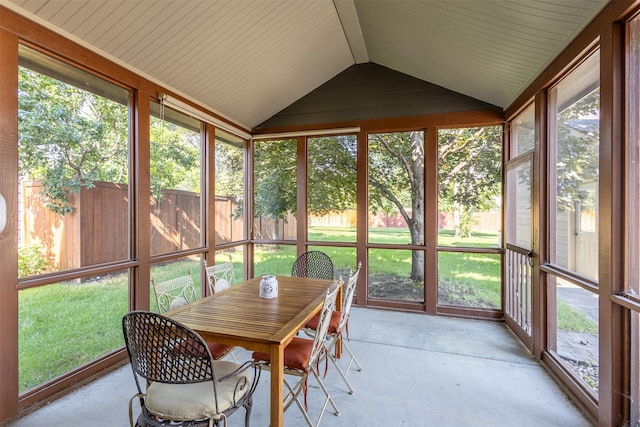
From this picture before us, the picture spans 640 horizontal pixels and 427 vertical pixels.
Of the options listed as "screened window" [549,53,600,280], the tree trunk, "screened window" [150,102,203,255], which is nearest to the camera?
"screened window" [549,53,600,280]

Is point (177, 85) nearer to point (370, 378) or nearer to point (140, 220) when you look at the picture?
point (140, 220)

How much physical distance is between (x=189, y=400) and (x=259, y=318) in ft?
1.81

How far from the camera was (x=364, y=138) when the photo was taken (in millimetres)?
4262

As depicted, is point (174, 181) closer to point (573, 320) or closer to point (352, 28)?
point (352, 28)

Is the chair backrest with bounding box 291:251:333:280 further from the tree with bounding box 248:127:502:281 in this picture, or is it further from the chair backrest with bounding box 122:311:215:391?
the chair backrest with bounding box 122:311:215:391

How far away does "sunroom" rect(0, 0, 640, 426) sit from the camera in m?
1.96

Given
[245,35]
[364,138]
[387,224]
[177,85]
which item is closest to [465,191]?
[387,224]

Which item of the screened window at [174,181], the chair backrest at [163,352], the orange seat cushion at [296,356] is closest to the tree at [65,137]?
the screened window at [174,181]

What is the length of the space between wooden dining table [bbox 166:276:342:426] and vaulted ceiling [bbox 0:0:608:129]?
219 cm

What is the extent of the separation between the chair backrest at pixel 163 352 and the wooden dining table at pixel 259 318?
26 cm

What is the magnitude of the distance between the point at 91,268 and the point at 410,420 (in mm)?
2699

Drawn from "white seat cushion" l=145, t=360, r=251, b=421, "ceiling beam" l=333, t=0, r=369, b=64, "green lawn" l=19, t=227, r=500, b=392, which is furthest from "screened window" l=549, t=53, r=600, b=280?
"white seat cushion" l=145, t=360, r=251, b=421

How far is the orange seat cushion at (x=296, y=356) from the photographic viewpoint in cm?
185

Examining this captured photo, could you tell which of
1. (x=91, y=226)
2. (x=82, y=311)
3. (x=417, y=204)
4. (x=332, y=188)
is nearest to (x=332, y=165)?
(x=332, y=188)
